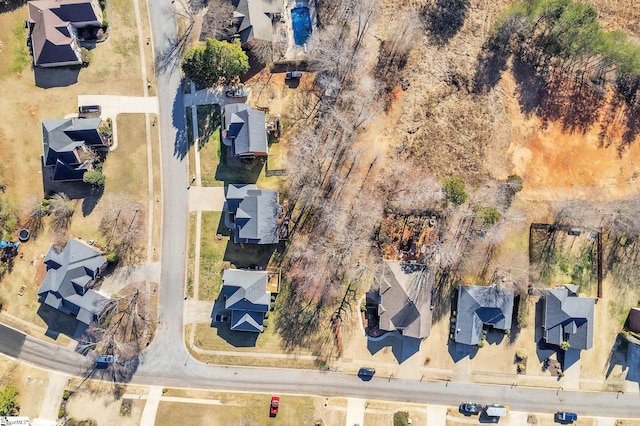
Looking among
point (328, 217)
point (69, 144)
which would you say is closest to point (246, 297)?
point (328, 217)

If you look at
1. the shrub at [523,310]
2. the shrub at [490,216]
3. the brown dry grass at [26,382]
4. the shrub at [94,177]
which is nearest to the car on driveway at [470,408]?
the shrub at [523,310]

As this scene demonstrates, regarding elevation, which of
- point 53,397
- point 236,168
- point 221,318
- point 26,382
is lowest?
point 53,397

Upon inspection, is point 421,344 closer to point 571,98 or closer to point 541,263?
point 541,263

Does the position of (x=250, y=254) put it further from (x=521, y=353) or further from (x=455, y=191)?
(x=521, y=353)

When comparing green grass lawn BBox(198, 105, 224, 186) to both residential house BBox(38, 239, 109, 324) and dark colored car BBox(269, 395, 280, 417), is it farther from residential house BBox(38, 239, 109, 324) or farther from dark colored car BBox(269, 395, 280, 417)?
dark colored car BBox(269, 395, 280, 417)

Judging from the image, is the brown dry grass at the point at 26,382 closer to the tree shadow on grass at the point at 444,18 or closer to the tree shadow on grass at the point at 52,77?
the tree shadow on grass at the point at 52,77

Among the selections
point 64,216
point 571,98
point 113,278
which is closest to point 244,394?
point 113,278
